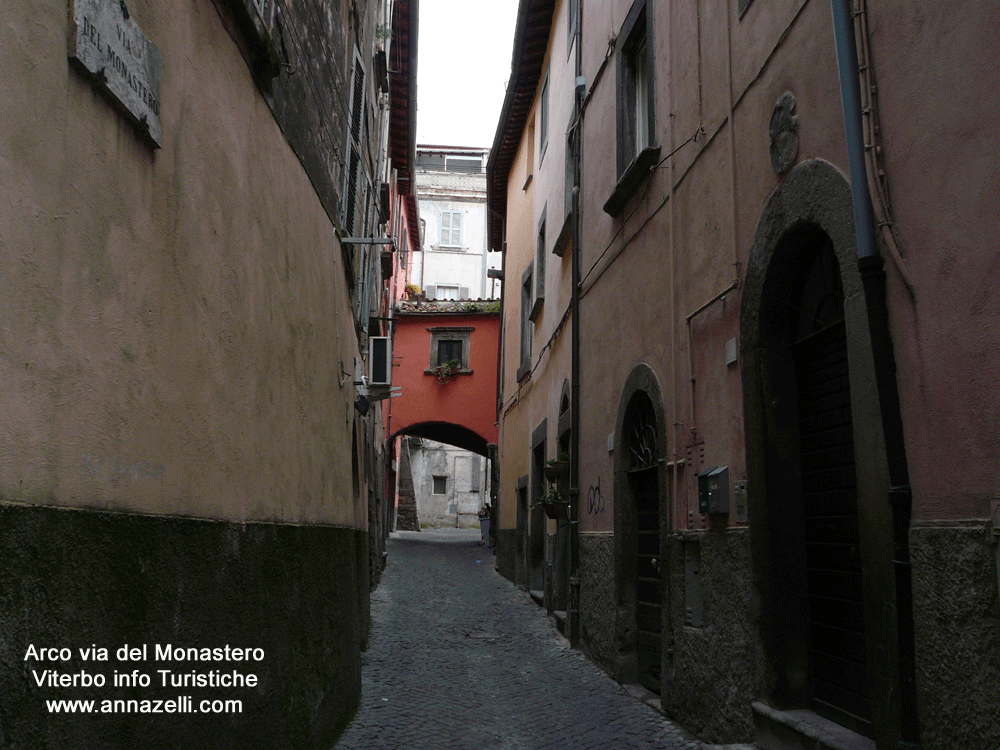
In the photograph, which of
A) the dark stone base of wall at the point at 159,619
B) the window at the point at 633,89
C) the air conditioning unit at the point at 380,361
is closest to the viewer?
the dark stone base of wall at the point at 159,619

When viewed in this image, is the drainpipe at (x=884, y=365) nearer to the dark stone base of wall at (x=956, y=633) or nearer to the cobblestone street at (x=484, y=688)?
the dark stone base of wall at (x=956, y=633)

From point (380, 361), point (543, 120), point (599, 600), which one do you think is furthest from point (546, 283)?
point (599, 600)

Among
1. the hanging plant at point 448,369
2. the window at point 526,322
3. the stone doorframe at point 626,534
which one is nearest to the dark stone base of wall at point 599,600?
the stone doorframe at point 626,534

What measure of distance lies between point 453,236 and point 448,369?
16679 millimetres

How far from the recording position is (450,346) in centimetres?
2325

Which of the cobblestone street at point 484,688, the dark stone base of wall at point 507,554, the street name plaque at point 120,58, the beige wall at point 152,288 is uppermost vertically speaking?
the street name plaque at point 120,58

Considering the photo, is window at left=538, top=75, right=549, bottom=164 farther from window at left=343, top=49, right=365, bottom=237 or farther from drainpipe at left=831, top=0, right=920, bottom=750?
drainpipe at left=831, top=0, right=920, bottom=750

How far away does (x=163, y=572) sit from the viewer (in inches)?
119

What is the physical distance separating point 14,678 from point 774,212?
406 cm

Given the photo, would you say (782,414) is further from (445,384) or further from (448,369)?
(445,384)

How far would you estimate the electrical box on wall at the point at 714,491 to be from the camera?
548cm

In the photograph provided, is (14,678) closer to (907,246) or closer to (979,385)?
(979,385)

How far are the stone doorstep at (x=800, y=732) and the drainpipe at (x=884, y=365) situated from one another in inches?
28.1

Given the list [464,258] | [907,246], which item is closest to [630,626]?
[907,246]
